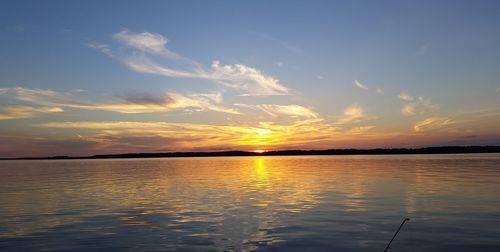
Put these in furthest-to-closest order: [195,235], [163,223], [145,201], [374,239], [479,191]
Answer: [479,191] < [145,201] < [163,223] < [195,235] < [374,239]

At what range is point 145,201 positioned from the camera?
3191cm

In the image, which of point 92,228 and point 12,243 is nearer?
point 12,243

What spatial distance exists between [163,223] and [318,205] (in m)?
11.4

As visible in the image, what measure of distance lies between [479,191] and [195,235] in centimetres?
2770

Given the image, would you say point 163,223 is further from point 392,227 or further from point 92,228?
point 392,227

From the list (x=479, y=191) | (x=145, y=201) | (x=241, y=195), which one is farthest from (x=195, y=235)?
(x=479, y=191)

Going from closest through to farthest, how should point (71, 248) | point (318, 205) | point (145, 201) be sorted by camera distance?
point (71, 248), point (318, 205), point (145, 201)

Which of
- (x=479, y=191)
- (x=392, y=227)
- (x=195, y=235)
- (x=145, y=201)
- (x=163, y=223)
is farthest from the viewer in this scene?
(x=479, y=191)

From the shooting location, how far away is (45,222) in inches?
904

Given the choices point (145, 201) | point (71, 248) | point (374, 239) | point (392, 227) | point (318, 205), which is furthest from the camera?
point (145, 201)

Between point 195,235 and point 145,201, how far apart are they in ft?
46.4

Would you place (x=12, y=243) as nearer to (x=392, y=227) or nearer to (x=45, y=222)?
(x=45, y=222)

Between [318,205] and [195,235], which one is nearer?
[195,235]

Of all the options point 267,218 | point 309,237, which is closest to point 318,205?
point 267,218
